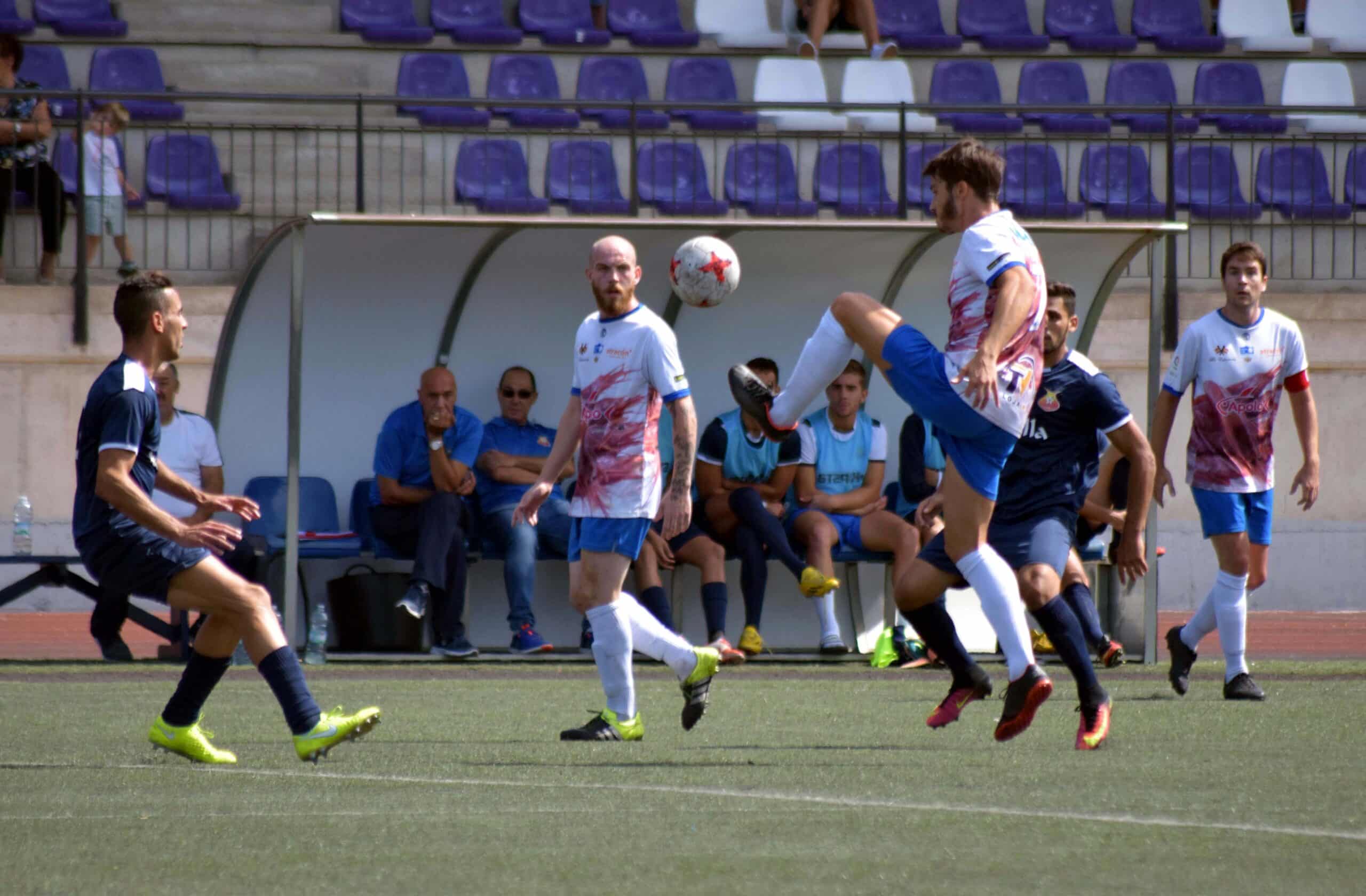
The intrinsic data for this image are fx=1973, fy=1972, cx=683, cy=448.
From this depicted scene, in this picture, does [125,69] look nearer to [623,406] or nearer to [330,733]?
[623,406]

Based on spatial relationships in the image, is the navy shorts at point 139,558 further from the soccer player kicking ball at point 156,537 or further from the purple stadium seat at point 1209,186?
the purple stadium seat at point 1209,186

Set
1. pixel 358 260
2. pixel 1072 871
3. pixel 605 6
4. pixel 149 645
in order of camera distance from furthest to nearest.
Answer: pixel 605 6
pixel 149 645
pixel 358 260
pixel 1072 871

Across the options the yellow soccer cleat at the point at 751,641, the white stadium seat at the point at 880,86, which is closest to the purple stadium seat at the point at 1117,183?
the white stadium seat at the point at 880,86

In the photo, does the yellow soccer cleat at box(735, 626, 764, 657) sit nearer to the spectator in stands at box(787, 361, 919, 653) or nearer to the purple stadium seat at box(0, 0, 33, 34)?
the spectator in stands at box(787, 361, 919, 653)

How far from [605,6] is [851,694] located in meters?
11.9

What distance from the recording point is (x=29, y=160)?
49.9 feet

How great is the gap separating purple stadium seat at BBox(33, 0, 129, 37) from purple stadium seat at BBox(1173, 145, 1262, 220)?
9.73 m

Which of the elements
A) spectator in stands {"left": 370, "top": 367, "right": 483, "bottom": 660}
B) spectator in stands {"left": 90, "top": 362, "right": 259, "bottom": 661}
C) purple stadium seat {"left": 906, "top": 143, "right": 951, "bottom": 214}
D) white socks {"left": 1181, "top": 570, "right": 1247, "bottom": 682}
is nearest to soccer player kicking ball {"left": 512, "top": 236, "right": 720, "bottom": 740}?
white socks {"left": 1181, "top": 570, "right": 1247, "bottom": 682}

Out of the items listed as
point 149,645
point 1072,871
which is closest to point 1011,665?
point 1072,871

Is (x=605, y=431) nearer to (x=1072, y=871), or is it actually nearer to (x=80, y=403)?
(x=1072, y=871)

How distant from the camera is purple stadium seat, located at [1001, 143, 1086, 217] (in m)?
17.0

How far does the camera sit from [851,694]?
9.05 m

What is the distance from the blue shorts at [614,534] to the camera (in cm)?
690

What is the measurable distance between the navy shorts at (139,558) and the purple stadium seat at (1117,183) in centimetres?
1243
